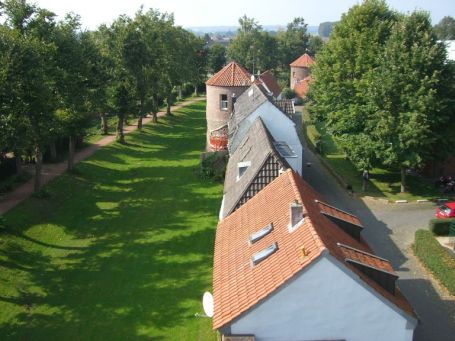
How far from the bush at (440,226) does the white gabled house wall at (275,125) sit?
444 inches

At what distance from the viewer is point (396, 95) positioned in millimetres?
36094

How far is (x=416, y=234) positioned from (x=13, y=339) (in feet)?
77.8

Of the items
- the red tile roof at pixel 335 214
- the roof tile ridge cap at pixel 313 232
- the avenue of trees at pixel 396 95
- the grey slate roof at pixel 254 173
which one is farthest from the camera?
the avenue of trees at pixel 396 95

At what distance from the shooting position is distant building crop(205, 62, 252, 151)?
167ft

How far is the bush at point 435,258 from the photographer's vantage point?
2498cm

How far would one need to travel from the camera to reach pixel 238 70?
173 ft

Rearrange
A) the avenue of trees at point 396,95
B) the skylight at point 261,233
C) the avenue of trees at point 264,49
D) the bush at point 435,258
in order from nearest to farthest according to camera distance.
Answer: 1. the skylight at point 261,233
2. the bush at point 435,258
3. the avenue of trees at point 396,95
4. the avenue of trees at point 264,49

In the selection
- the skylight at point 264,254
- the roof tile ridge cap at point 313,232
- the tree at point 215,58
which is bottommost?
the skylight at point 264,254

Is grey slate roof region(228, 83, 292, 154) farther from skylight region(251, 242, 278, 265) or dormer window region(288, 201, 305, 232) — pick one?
skylight region(251, 242, 278, 265)

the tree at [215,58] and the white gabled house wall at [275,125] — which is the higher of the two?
the tree at [215,58]

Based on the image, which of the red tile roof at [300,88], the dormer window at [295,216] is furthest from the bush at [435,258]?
the red tile roof at [300,88]

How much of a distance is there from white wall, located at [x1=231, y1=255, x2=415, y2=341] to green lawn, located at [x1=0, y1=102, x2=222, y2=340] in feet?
19.8

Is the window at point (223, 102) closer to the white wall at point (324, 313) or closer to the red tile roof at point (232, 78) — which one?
the red tile roof at point (232, 78)

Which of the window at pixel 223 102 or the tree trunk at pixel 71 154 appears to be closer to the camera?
the tree trunk at pixel 71 154
